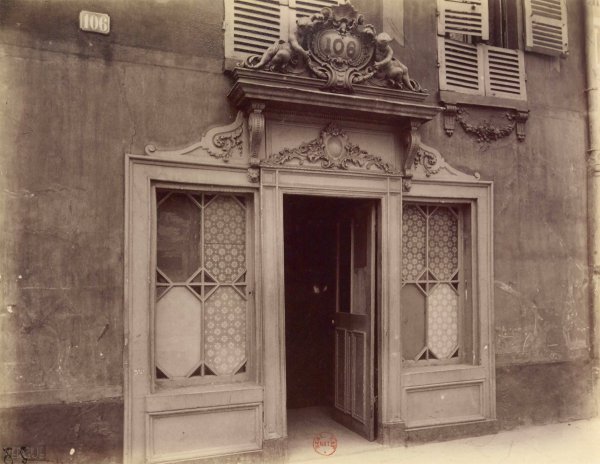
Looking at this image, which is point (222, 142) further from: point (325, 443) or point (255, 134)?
point (325, 443)

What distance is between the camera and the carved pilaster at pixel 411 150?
554 cm

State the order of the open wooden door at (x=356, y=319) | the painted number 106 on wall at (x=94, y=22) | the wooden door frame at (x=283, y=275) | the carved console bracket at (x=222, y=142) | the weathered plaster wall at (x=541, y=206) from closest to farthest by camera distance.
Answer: the painted number 106 on wall at (x=94, y=22)
the carved console bracket at (x=222, y=142)
the wooden door frame at (x=283, y=275)
the open wooden door at (x=356, y=319)
the weathered plaster wall at (x=541, y=206)

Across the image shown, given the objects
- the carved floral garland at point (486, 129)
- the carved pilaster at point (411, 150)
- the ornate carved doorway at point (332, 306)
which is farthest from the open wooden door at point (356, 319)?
the carved floral garland at point (486, 129)

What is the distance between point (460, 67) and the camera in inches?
239

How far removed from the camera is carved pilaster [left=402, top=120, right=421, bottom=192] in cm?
554

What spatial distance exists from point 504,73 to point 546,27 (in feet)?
2.84

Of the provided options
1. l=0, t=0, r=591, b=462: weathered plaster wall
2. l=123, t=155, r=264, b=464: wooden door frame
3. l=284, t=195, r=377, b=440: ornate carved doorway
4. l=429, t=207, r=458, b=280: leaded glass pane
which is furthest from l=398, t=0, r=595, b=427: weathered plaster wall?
l=123, t=155, r=264, b=464: wooden door frame

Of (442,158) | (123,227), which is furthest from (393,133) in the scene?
(123,227)

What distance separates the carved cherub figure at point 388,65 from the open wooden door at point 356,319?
1.31m

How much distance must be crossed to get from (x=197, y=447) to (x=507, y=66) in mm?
5400

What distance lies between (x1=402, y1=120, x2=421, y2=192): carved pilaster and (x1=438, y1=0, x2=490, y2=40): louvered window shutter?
1.28 m

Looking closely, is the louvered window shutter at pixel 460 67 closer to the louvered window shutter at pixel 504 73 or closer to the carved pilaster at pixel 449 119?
the louvered window shutter at pixel 504 73

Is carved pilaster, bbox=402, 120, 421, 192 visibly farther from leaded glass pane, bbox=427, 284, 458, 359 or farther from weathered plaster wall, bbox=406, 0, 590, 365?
leaded glass pane, bbox=427, 284, 458, 359

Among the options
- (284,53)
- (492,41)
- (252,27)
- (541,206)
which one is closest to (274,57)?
(284,53)
